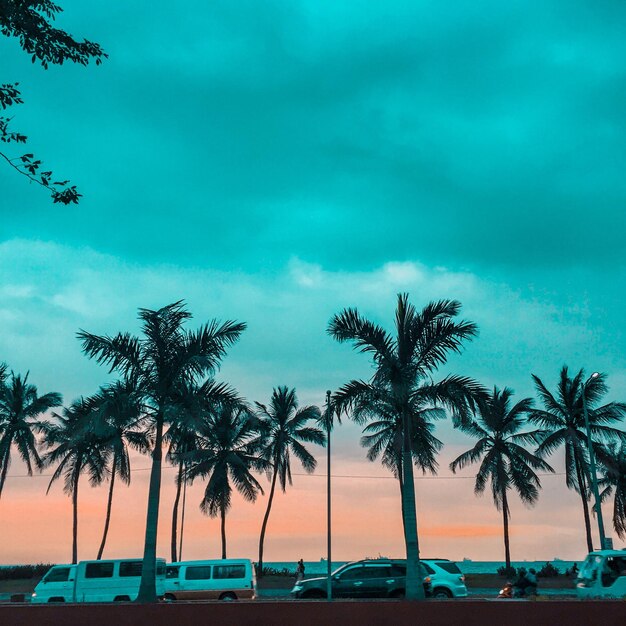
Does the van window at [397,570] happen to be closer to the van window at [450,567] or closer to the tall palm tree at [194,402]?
the van window at [450,567]

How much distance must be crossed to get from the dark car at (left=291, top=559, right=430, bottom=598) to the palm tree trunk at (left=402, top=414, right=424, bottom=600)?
1.50 meters

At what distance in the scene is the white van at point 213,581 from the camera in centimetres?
3000

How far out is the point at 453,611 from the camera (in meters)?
15.6

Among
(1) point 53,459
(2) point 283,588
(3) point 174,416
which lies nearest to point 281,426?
(2) point 283,588

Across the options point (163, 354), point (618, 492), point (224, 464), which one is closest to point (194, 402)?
point (163, 354)

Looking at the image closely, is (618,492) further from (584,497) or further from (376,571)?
(376,571)

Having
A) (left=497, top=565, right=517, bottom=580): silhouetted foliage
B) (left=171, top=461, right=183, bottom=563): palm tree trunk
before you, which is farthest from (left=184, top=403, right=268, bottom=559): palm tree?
(left=497, top=565, right=517, bottom=580): silhouetted foliage

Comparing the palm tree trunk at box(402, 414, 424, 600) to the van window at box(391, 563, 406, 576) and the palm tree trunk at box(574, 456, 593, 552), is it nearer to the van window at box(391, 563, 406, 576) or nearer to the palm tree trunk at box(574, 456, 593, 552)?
the van window at box(391, 563, 406, 576)

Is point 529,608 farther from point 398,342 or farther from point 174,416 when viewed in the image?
point 174,416

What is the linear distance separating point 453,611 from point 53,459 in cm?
4233

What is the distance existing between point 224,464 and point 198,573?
2127cm

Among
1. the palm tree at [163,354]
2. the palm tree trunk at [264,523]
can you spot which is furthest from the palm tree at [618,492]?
the palm tree at [163,354]

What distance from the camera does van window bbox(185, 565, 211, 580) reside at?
30453mm

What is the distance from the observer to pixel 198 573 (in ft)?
100
